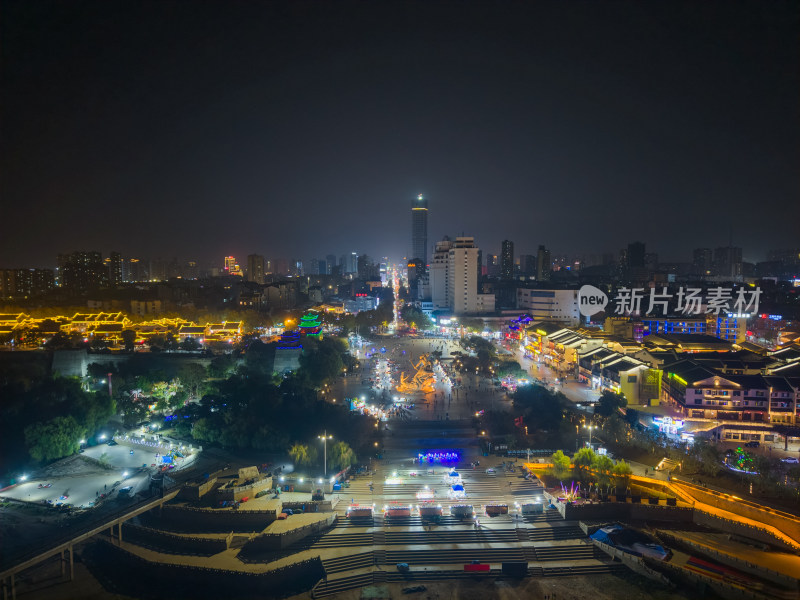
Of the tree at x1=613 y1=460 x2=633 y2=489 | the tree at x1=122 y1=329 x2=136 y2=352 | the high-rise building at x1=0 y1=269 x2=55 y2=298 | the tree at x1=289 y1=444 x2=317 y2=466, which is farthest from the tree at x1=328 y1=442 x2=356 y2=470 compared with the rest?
the high-rise building at x1=0 y1=269 x2=55 y2=298

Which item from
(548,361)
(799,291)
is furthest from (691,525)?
(799,291)

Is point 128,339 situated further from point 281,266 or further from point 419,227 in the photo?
point 281,266

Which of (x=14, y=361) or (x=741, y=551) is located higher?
(x=14, y=361)

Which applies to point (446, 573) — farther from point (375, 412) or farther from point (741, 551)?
point (375, 412)

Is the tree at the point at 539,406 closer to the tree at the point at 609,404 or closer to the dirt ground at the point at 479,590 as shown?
the tree at the point at 609,404

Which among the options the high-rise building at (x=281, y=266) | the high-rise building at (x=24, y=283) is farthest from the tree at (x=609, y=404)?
the high-rise building at (x=281, y=266)
